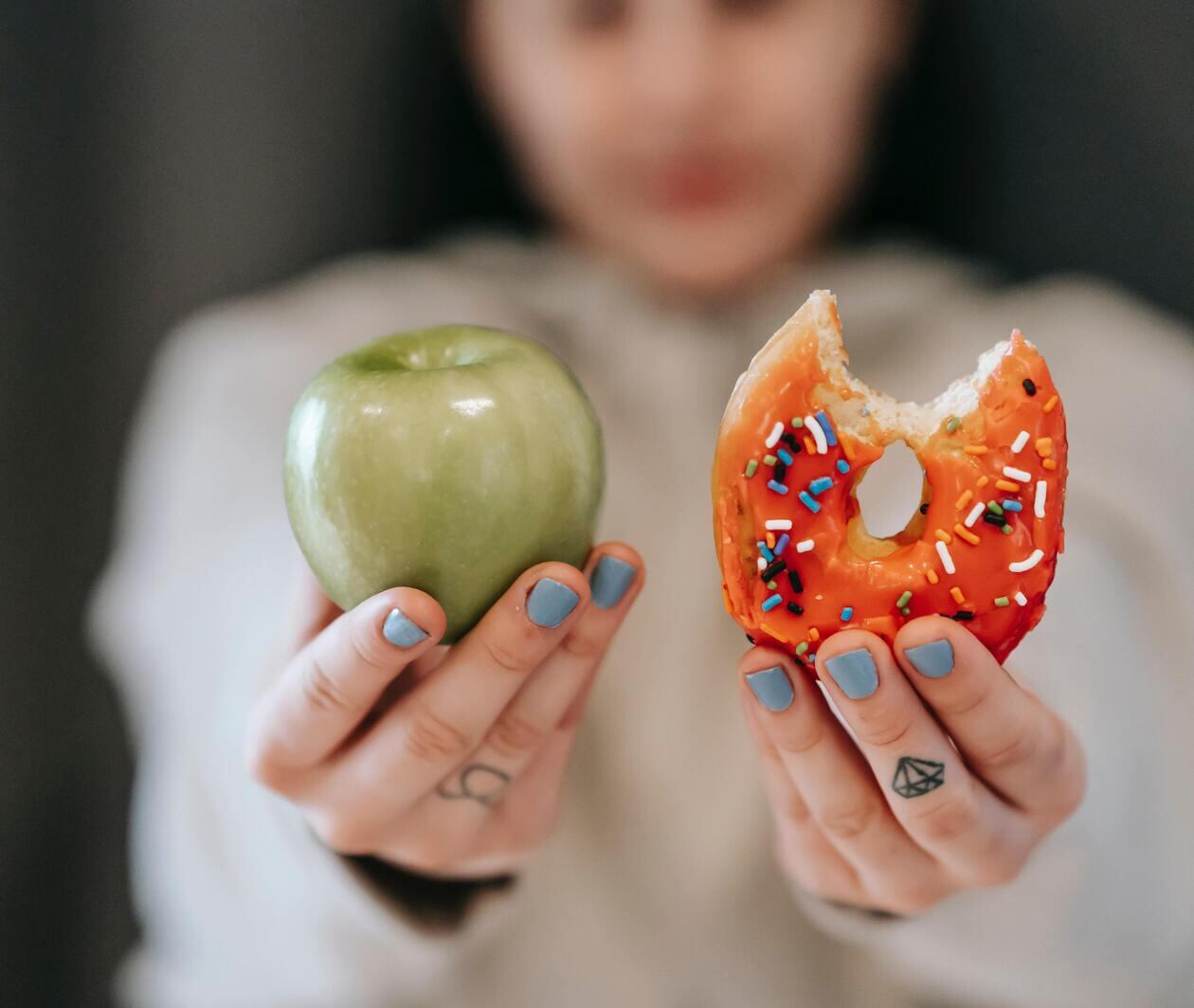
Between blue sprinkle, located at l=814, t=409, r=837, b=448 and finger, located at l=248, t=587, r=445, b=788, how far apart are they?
0.86 feet

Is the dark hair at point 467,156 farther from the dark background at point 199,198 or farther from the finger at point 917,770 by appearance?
the finger at point 917,770

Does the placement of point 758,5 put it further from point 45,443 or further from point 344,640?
point 45,443

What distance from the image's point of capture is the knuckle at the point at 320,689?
663 millimetres

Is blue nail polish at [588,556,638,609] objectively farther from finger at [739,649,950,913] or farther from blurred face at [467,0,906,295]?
blurred face at [467,0,906,295]

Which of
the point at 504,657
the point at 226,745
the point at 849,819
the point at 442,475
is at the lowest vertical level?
the point at 226,745

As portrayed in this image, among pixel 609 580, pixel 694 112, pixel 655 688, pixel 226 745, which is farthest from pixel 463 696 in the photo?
pixel 694 112

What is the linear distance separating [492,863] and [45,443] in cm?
111

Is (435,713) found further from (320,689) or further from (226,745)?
(226,745)

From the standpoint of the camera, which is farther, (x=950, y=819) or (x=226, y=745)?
(x=226, y=745)

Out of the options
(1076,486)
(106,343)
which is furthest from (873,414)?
(106,343)

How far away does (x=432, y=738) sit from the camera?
2.25ft

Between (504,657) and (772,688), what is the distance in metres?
0.17

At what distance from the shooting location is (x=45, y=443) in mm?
1548

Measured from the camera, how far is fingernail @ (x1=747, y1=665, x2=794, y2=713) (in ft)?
1.99
